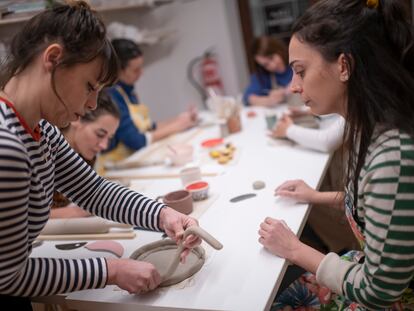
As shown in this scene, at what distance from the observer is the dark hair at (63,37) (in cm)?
89

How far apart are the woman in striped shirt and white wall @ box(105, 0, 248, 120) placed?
2.70 metres

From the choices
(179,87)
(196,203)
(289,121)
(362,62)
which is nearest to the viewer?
(362,62)

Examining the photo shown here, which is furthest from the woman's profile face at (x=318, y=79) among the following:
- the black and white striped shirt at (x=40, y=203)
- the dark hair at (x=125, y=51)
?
the dark hair at (x=125, y=51)

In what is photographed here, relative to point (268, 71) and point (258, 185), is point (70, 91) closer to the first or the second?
point (258, 185)

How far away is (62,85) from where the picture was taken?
0.92 m

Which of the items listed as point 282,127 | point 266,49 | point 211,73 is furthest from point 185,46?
point 282,127

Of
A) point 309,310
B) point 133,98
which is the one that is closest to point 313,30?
point 309,310

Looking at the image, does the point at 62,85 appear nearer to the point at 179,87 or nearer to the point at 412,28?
the point at 412,28

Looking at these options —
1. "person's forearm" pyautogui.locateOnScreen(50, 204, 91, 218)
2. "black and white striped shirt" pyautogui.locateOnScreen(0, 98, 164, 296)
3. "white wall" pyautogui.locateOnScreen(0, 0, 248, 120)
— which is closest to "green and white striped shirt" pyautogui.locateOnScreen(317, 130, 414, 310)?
"black and white striped shirt" pyautogui.locateOnScreen(0, 98, 164, 296)

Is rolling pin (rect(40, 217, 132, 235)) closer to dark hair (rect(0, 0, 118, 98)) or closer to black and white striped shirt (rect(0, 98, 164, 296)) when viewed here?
black and white striped shirt (rect(0, 98, 164, 296))

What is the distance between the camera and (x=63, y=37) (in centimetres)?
89

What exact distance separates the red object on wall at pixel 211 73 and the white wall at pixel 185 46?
67 mm

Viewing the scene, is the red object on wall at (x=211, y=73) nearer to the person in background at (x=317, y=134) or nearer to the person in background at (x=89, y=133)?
the person in background at (x=317, y=134)

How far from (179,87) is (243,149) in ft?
7.29
